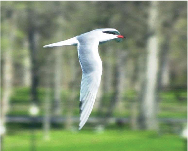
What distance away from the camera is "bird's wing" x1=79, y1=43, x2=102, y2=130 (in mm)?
4160

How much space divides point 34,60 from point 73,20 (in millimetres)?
4324

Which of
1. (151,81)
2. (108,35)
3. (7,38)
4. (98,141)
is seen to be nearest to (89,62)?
(108,35)

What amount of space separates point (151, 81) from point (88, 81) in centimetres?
1560

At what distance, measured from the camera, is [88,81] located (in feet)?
14.9

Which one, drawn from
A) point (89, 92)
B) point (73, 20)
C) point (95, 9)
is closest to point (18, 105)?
point (73, 20)

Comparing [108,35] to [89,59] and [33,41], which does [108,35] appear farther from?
[33,41]

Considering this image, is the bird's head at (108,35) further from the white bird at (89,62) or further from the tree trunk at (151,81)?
the tree trunk at (151,81)

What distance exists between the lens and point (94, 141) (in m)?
17.9

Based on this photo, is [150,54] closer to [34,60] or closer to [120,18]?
[120,18]

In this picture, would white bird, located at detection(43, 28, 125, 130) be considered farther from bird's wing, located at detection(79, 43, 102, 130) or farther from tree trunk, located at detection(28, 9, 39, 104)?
tree trunk, located at detection(28, 9, 39, 104)

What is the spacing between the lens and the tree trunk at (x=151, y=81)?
1934cm

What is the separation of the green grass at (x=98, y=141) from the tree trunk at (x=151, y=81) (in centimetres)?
68

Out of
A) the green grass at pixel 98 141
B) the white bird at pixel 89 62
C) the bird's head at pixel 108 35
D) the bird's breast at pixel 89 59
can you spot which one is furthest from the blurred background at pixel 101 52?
the bird's breast at pixel 89 59

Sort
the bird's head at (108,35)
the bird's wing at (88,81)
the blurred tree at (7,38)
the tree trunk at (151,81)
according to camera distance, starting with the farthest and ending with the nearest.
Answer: the tree trunk at (151,81), the blurred tree at (7,38), the bird's head at (108,35), the bird's wing at (88,81)
